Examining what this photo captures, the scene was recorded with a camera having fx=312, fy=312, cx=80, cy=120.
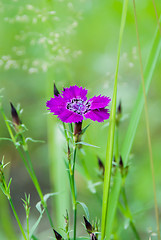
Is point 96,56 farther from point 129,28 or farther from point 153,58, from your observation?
point 153,58

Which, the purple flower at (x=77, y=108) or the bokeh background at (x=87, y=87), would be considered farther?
the bokeh background at (x=87, y=87)

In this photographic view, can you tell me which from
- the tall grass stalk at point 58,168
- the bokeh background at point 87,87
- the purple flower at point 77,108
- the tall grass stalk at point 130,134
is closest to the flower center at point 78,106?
the purple flower at point 77,108

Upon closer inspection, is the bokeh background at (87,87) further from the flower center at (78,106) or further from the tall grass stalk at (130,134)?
the flower center at (78,106)

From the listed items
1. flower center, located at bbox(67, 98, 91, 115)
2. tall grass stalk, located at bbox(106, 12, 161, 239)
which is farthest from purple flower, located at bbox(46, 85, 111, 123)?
tall grass stalk, located at bbox(106, 12, 161, 239)

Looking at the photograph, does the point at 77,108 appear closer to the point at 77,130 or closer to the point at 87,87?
the point at 77,130

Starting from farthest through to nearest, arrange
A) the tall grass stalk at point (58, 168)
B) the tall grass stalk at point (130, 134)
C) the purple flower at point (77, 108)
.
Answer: the tall grass stalk at point (58, 168)
the tall grass stalk at point (130, 134)
the purple flower at point (77, 108)

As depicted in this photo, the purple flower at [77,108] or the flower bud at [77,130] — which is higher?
the purple flower at [77,108]

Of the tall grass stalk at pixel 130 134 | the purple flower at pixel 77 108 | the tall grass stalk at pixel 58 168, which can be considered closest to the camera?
the purple flower at pixel 77 108

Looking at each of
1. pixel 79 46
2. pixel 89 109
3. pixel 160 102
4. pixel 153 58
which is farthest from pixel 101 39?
pixel 89 109

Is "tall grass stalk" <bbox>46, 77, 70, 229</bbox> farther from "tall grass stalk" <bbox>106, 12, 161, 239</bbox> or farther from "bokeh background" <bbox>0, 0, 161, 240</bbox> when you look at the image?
"tall grass stalk" <bbox>106, 12, 161, 239</bbox>
